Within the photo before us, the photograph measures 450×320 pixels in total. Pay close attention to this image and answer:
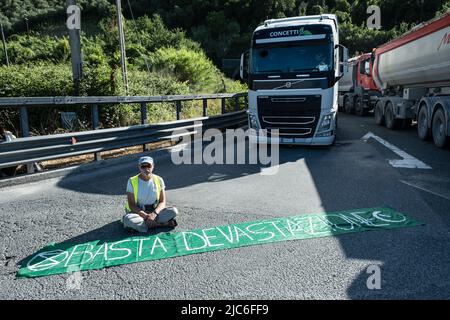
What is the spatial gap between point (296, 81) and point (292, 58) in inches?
26.7

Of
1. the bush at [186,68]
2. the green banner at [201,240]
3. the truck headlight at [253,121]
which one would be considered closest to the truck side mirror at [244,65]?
the truck headlight at [253,121]

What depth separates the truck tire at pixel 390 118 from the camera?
1387 centimetres

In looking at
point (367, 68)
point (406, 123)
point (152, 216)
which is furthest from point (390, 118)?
point (152, 216)

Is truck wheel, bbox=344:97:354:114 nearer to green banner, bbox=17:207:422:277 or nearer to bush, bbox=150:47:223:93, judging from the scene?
bush, bbox=150:47:223:93

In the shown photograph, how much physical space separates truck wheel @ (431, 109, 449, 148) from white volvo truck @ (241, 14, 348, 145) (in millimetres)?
2838

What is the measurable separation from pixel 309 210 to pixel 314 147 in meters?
5.67

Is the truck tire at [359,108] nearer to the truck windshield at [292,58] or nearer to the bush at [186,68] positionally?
the bush at [186,68]

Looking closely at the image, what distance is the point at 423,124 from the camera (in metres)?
11.1

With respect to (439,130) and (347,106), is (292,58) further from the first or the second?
(347,106)

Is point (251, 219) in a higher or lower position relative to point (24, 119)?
lower

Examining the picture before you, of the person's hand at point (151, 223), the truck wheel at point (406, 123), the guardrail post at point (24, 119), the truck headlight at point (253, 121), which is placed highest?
the guardrail post at point (24, 119)

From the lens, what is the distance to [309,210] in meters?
5.03

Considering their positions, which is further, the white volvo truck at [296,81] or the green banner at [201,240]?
the white volvo truck at [296,81]

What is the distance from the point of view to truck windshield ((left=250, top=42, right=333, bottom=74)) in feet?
30.7
